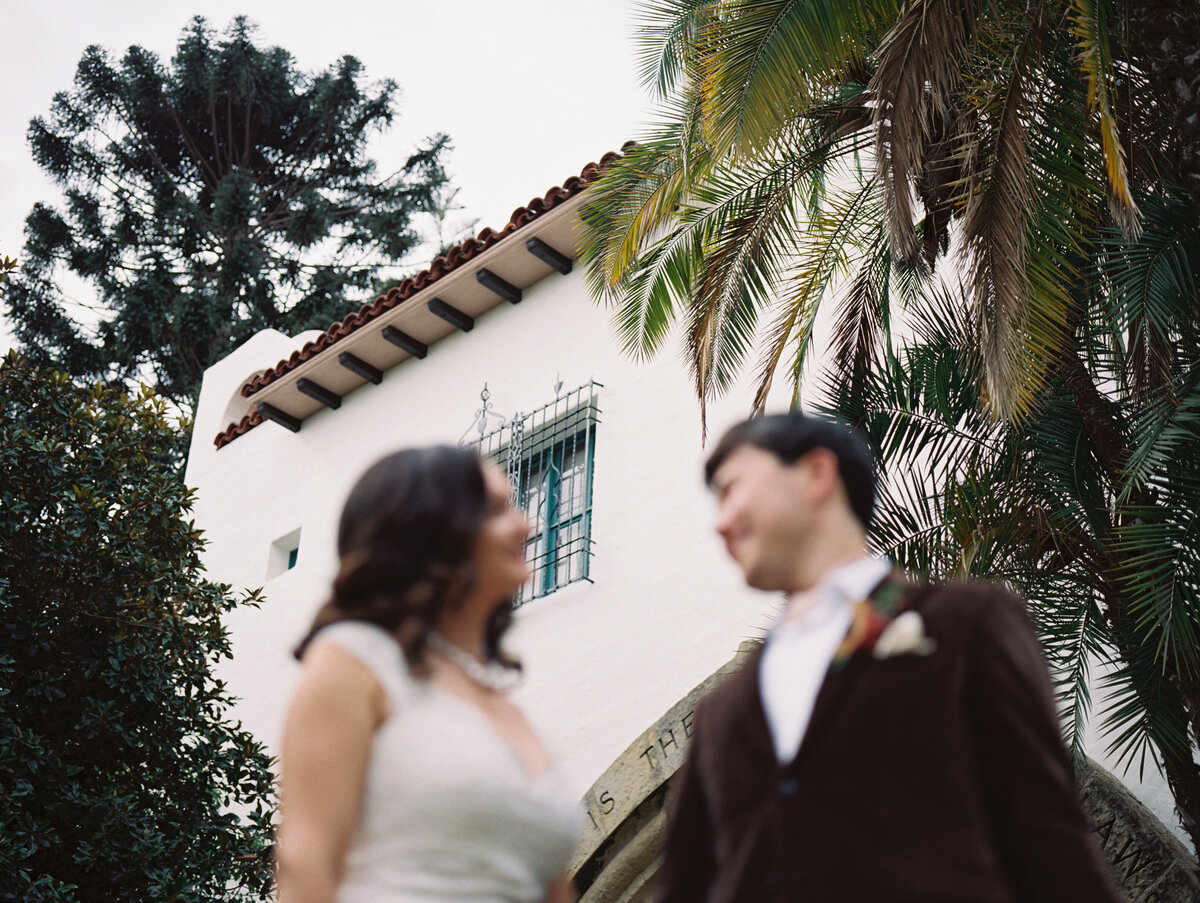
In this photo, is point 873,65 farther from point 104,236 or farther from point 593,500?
point 104,236

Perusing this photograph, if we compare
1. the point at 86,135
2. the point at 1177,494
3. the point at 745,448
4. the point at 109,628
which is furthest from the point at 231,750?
the point at 86,135

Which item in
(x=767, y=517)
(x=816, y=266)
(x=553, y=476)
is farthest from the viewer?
(x=553, y=476)

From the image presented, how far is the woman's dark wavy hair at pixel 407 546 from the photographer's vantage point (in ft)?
6.59

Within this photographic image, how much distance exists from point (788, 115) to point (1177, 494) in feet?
8.30

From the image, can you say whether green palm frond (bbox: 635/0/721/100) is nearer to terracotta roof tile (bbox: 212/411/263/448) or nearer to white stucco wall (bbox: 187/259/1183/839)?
white stucco wall (bbox: 187/259/1183/839)

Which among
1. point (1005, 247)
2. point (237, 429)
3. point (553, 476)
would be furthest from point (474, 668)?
point (237, 429)

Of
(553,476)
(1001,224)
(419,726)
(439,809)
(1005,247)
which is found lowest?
(439,809)

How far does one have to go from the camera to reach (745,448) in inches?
88.4

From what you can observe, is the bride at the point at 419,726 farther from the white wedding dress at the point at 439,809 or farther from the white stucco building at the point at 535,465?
the white stucco building at the point at 535,465

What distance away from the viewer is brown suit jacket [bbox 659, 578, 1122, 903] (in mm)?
1764

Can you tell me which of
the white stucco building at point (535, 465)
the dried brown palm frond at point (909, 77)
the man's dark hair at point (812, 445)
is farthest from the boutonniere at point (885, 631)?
the white stucco building at point (535, 465)

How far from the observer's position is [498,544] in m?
2.11

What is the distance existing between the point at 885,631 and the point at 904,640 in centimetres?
4

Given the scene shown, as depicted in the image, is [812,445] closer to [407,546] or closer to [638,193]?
[407,546]
